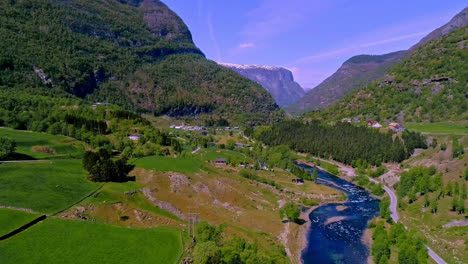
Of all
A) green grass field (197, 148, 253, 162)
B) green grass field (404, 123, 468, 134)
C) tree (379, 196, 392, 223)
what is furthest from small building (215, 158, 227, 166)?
green grass field (404, 123, 468, 134)

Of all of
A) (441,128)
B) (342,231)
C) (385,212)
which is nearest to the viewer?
(342,231)

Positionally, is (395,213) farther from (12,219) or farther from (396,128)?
(396,128)

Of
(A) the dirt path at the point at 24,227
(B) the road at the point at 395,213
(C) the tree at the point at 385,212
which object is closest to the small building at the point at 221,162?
(B) the road at the point at 395,213

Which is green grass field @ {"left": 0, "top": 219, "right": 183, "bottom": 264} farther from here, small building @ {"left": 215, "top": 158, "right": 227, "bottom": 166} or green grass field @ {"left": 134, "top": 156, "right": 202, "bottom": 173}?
small building @ {"left": 215, "top": 158, "right": 227, "bottom": 166}

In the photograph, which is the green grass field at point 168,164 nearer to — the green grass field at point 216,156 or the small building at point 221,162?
the small building at point 221,162

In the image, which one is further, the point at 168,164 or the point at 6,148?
the point at 168,164

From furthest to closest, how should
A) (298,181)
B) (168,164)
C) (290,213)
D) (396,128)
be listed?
(396,128) → (298,181) → (168,164) → (290,213)

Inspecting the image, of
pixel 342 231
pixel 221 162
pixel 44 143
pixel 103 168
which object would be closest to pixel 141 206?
pixel 103 168
